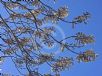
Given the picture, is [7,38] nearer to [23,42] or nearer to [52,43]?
[23,42]

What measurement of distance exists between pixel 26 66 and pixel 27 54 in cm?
39

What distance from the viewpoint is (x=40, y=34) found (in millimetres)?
13234

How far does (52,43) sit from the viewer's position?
12984mm

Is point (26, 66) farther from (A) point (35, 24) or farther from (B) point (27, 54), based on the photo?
(A) point (35, 24)

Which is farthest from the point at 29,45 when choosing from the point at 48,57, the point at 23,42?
the point at 48,57

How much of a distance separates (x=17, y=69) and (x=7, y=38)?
1000mm

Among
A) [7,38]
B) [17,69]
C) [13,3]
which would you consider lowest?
[17,69]

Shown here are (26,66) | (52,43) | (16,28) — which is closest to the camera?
(26,66)

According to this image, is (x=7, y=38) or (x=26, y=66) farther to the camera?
(x=7, y=38)

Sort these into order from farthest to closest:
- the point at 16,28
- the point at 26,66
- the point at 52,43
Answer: the point at 16,28 → the point at 52,43 → the point at 26,66

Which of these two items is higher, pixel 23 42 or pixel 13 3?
pixel 13 3

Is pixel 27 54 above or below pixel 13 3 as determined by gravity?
below

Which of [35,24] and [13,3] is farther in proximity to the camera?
[13,3]

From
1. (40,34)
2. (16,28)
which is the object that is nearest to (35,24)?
(40,34)
